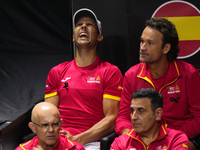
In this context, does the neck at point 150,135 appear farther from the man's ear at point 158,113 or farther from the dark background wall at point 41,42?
the dark background wall at point 41,42

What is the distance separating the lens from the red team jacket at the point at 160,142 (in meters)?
2.94

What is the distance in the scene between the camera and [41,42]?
595 cm

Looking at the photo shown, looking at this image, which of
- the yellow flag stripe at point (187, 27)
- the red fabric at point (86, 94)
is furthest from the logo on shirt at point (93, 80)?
the yellow flag stripe at point (187, 27)

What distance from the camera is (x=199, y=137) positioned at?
128 inches

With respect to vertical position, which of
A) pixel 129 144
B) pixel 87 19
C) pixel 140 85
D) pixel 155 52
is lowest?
pixel 129 144

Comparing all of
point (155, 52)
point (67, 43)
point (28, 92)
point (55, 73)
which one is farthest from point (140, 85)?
point (67, 43)

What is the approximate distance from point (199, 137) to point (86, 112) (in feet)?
3.67

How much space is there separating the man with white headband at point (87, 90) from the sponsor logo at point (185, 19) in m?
0.75

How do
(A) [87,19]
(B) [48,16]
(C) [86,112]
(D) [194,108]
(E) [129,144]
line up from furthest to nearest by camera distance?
(B) [48,16]
(A) [87,19]
(C) [86,112]
(D) [194,108]
(E) [129,144]

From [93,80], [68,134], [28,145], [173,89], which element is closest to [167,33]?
[173,89]

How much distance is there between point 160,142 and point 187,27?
1.55 metres

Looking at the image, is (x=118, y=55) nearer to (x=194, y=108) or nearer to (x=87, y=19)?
(x=87, y=19)

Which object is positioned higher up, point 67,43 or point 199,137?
point 67,43

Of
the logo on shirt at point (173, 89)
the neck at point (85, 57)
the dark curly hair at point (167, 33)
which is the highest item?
the dark curly hair at point (167, 33)
